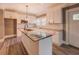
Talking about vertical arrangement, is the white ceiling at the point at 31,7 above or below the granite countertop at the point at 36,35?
above

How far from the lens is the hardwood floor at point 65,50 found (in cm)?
207

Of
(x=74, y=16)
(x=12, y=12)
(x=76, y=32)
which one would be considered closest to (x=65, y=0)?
(x=74, y=16)

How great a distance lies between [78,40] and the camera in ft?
6.79

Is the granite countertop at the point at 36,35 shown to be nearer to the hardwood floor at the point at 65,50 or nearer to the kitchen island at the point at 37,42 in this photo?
the kitchen island at the point at 37,42

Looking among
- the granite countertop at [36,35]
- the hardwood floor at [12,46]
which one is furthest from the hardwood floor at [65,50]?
the hardwood floor at [12,46]

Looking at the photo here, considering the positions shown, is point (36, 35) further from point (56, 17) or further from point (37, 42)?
point (56, 17)

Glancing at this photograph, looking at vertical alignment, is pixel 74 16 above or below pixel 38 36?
above

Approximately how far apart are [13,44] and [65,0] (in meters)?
0.96

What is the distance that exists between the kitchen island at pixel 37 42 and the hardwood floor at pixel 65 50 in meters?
0.08

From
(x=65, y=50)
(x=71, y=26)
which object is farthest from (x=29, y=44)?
(x=71, y=26)

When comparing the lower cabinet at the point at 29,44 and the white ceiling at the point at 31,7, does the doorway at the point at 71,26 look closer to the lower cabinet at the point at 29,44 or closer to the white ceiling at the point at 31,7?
the white ceiling at the point at 31,7

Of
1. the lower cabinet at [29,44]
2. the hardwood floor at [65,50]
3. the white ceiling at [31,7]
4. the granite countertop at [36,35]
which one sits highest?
the white ceiling at [31,7]

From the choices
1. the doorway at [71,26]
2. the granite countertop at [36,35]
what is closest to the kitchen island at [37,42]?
the granite countertop at [36,35]

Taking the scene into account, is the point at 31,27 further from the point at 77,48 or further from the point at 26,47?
the point at 77,48
